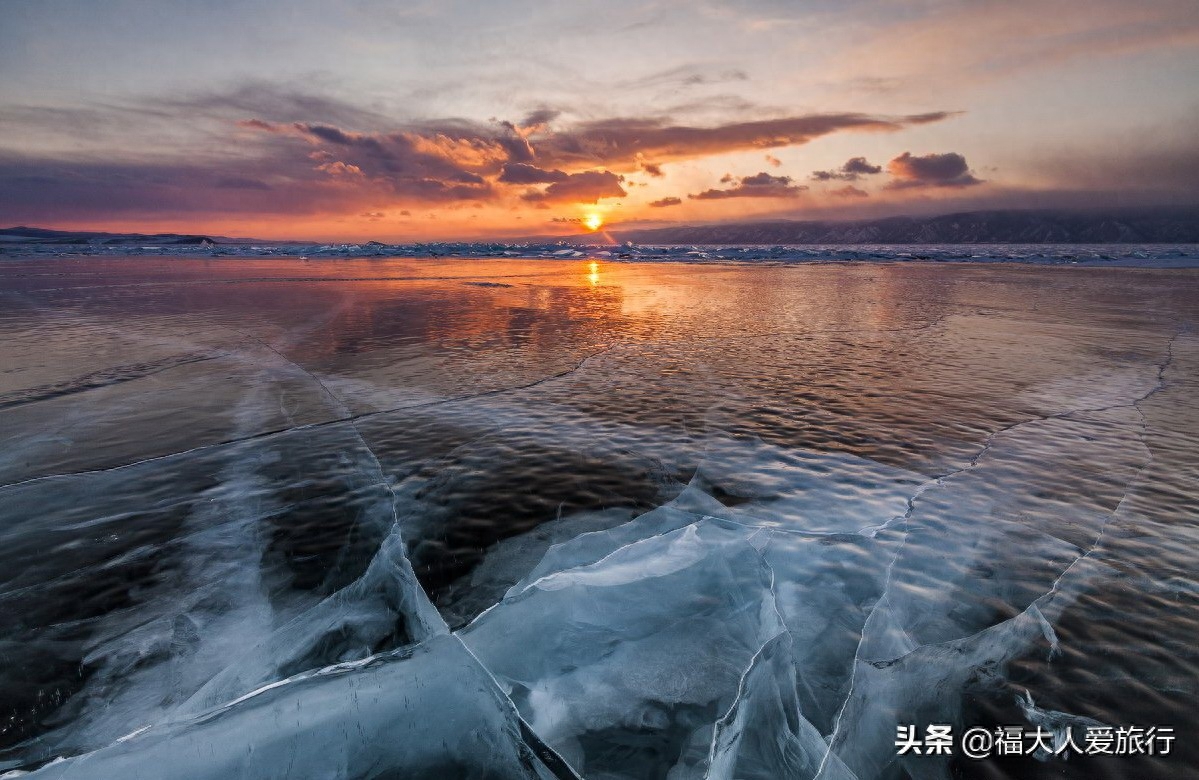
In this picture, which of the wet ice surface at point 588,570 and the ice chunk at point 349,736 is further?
the wet ice surface at point 588,570

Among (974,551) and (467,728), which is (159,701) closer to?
(467,728)

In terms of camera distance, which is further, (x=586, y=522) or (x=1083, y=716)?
(x=586, y=522)

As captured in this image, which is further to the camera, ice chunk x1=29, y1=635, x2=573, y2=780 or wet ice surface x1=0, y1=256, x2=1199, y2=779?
wet ice surface x1=0, y1=256, x2=1199, y2=779

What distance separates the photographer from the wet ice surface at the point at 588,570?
4.21 metres

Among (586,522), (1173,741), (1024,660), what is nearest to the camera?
(1173,741)

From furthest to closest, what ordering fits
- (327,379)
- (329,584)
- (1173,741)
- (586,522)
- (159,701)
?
(327,379) → (586,522) → (329,584) → (159,701) → (1173,741)

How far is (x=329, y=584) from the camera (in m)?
6.04

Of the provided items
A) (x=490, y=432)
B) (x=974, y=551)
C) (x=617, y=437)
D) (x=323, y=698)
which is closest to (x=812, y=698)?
(x=974, y=551)

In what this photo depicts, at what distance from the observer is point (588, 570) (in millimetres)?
6168

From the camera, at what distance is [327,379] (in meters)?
14.7

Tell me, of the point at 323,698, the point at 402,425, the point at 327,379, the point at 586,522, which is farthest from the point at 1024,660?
the point at 327,379

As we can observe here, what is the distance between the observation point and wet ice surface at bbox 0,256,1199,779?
13.8 ft

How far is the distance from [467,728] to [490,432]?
265 inches

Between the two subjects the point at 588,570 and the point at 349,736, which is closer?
the point at 349,736
